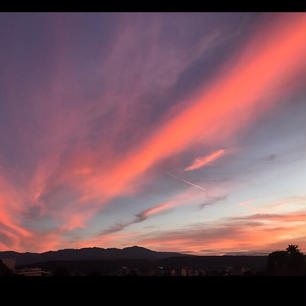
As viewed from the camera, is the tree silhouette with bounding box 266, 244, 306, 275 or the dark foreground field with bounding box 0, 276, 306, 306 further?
the tree silhouette with bounding box 266, 244, 306, 275

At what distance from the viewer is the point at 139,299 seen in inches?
54.2

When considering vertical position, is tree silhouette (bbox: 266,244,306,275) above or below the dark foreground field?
above

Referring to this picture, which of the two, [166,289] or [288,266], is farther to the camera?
[288,266]

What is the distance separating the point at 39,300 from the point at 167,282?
1.64 feet

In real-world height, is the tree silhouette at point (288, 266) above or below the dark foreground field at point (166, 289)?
above

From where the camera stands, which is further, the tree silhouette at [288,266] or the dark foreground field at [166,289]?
the tree silhouette at [288,266]
